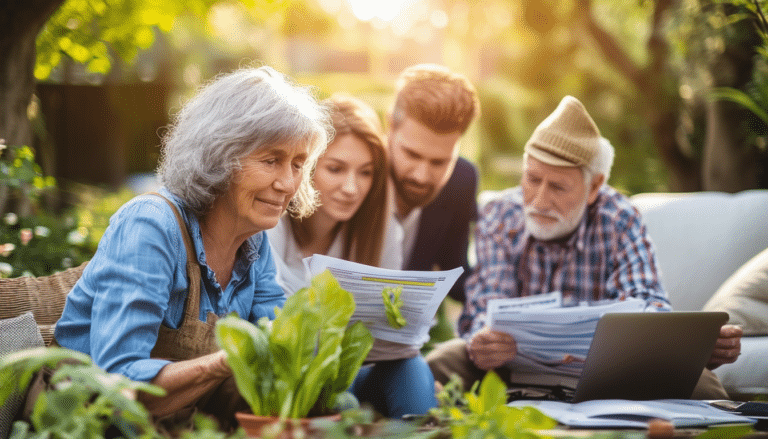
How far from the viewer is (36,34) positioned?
2.86 metres

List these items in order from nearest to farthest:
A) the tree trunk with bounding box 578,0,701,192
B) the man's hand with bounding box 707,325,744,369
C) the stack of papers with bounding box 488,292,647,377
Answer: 1. the stack of papers with bounding box 488,292,647,377
2. the man's hand with bounding box 707,325,744,369
3. the tree trunk with bounding box 578,0,701,192

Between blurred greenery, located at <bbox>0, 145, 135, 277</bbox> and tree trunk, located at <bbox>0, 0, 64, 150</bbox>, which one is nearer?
blurred greenery, located at <bbox>0, 145, 135, 277</bbox>

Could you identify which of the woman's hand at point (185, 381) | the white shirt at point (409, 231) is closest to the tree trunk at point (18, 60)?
the white shirt at point (409, 231)

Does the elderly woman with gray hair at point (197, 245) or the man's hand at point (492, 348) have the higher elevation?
the elderly woman with gray hair at point (197, 245)

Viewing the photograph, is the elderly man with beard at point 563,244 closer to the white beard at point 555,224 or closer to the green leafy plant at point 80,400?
the white beard at point 555,224

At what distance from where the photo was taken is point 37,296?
203 cm

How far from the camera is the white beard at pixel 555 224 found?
2.68 meters

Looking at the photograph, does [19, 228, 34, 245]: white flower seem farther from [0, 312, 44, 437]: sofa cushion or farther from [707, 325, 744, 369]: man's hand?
[707, 325, 744, 369]: man's hand

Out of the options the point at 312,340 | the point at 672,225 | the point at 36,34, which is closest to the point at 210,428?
the point at 312,340

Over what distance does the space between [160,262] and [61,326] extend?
348 mm

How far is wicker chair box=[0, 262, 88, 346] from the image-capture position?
1.98 meters

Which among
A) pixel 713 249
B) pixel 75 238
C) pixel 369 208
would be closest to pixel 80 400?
pixel 369 208

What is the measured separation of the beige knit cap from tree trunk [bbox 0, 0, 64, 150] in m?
1.89

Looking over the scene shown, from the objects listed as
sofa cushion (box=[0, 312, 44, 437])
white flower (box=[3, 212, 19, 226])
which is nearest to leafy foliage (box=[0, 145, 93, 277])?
white flower (box=[3, 212, 19, 226])
